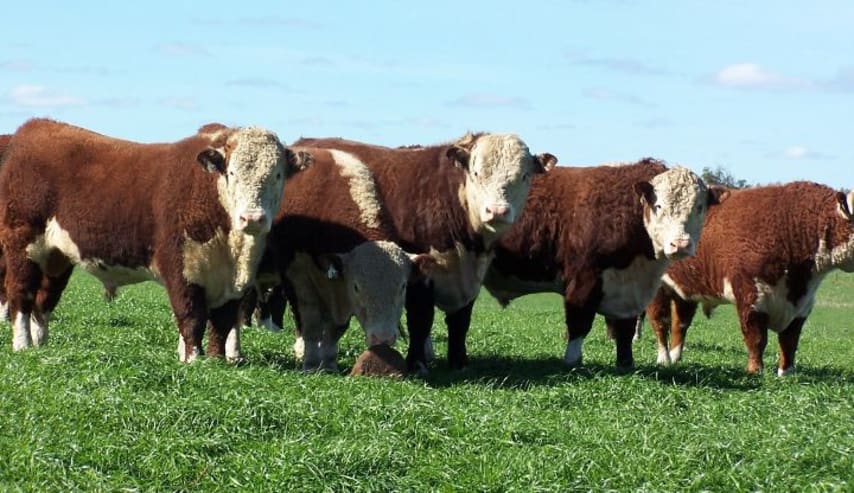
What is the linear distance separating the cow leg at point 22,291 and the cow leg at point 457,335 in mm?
4448

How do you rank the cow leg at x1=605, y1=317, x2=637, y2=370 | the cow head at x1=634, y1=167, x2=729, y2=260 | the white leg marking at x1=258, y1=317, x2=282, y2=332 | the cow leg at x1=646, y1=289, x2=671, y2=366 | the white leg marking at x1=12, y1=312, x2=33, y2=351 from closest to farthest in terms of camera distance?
the white leg marking at x1=12, y1=312, x2=33, y2=351
the cow head at x1=634, y1=167, x2=729, y2=260
the cow leg at x1=605, y1=317, x2=637, y2=370
the white leg marking at x1=258, y1=317, x2=282, y2=332
the cow leg at x1=646, y1=289, x2=671, y2=366

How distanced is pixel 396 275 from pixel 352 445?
4123 mm

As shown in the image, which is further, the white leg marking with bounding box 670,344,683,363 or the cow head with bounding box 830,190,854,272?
the white leg marking with bounding box 670,344,683,363

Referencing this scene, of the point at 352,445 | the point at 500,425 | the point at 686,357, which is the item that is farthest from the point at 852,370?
the point at 352,445

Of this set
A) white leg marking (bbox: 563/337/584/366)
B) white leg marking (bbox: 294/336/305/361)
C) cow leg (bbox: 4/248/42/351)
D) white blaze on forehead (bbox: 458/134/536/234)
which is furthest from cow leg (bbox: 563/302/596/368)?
cow leg (bbox: 4/248/42/351)

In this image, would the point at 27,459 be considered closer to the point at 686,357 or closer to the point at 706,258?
the point at 706,258

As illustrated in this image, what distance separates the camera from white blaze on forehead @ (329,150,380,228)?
43.1 feet

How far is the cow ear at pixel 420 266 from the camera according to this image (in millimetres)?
12703

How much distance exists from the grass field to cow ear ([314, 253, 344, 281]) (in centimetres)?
104

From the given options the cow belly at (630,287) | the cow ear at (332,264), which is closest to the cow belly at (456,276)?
the cow ear at (332,264)

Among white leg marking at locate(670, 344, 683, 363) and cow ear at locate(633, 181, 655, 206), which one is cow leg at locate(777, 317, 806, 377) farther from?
cow ear at locate(633, 181, 655, 206)

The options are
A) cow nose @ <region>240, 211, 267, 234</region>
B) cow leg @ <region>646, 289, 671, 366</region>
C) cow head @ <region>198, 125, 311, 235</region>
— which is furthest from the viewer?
cow leg @ <region>646, 289, 671, 366</region>

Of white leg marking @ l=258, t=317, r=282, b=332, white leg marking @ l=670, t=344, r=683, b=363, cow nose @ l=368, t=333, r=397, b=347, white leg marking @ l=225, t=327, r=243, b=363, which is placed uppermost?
cow nose @ l=368, t=333, r=397, b=347

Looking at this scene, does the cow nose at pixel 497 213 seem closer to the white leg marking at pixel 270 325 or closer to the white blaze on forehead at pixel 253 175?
the white blaze on forehead at pixel 253 175
